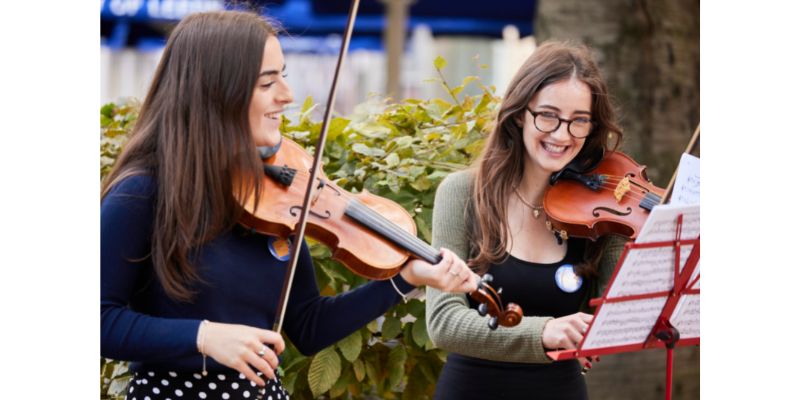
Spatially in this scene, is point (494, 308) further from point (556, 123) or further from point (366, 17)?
point (366, 17)

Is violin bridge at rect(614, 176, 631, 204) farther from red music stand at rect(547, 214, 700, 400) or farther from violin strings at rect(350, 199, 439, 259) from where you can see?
violin strings at rect(350, 199, 439, 259)

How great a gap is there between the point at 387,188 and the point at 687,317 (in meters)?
1.13

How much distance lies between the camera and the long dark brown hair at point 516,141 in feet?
8.04

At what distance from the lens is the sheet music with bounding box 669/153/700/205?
230 centimetres

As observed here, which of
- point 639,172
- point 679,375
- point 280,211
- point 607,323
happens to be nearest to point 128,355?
point 280,211

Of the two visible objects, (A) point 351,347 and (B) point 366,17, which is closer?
(A) point 351,347

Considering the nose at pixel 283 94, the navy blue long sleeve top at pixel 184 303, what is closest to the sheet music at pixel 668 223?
the navy blue long sleeve top at pixel 184 303

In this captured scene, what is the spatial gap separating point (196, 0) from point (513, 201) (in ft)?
9.93

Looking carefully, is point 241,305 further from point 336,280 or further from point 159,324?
point 336,280

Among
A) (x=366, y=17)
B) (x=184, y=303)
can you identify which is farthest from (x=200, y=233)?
(x=366, y=17)

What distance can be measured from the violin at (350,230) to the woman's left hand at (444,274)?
17 mm

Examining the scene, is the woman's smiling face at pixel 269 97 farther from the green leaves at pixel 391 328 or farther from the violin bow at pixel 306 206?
the green leaves at pixel 391 328

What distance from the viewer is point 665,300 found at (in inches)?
85.4

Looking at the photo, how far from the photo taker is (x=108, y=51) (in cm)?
505
